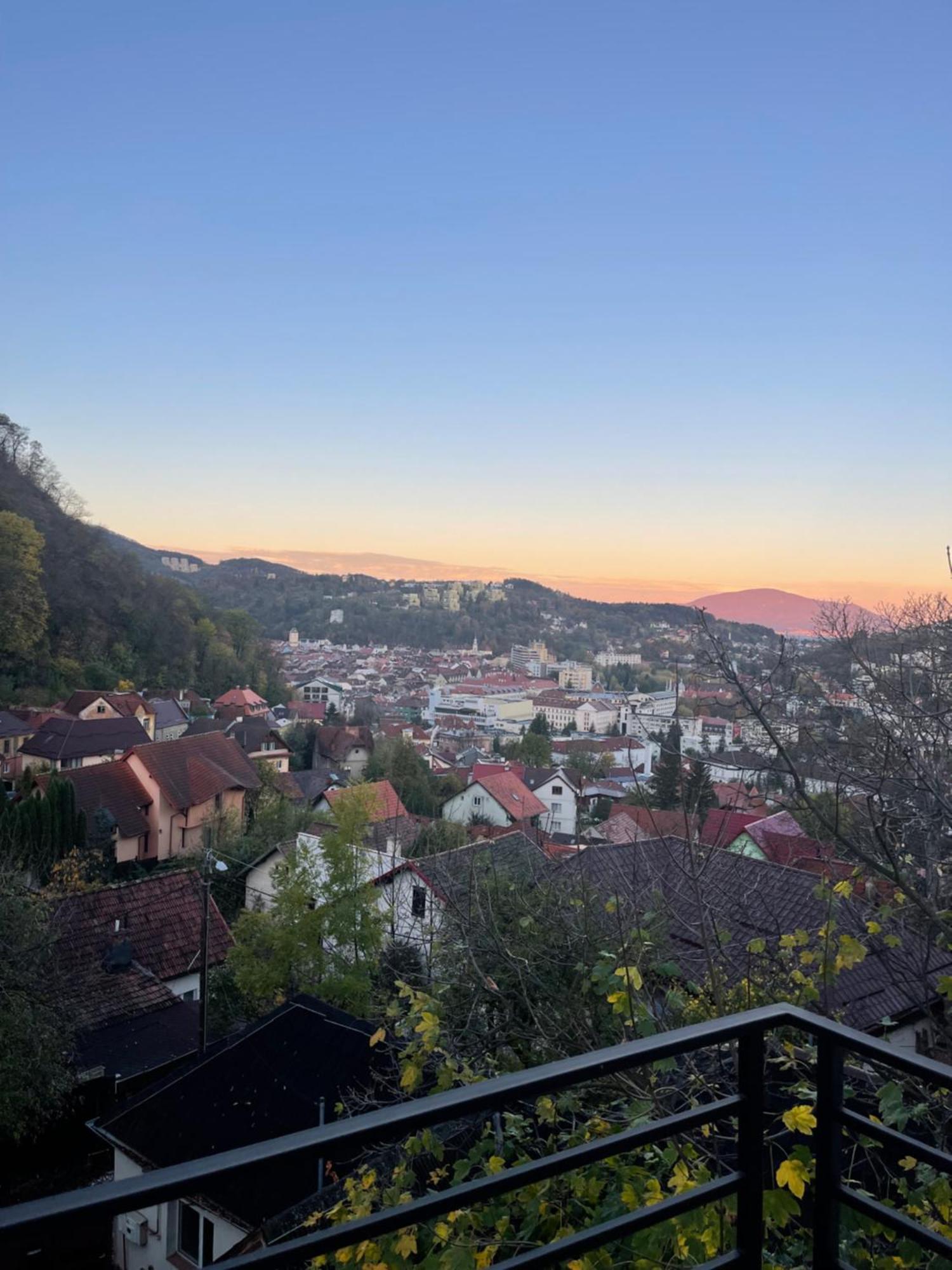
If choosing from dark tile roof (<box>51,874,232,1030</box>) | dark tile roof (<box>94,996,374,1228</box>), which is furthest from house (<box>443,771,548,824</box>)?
dark tile roof (<box>94,996,374,1228</box>)

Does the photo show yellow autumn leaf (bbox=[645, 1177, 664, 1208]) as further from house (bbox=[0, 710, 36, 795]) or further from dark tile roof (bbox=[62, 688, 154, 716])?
dark tile roof (bbox=[62, 688, 154, 716])

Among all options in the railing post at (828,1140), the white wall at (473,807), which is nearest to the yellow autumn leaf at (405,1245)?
the railing post at (828,1140)

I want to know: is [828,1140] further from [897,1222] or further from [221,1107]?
[221,1107]

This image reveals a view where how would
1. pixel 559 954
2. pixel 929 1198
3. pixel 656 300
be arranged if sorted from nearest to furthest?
pixel 929 1198 < pixel 559 954 < pixel 656 300

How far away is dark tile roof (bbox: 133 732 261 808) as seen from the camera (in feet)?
78.7

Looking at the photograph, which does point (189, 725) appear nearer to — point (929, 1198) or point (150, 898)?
point (150, 898)

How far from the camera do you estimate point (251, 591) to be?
9938 centimetres

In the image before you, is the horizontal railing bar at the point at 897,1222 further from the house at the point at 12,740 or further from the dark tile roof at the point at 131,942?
the house at the point at 12,740

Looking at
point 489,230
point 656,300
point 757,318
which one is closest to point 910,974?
point 757,318

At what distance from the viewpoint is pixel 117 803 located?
2298 cm

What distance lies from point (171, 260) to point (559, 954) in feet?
73.4

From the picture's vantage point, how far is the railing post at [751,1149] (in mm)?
1309

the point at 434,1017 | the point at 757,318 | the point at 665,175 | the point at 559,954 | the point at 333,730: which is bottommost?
the point at 333,730

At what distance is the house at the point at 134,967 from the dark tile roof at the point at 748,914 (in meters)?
6.63
